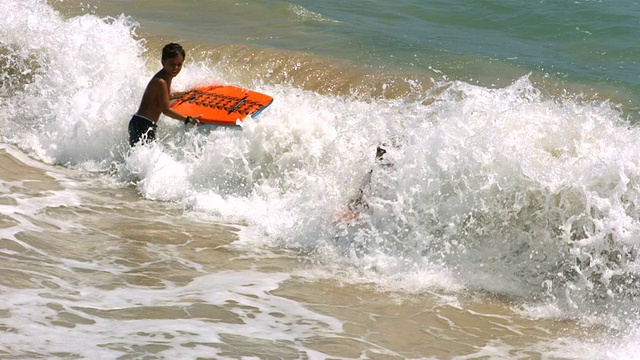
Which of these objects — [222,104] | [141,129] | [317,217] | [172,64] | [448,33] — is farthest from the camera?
[448,33]

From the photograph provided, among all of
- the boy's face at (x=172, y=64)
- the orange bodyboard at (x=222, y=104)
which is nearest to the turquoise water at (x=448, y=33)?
the orange bodyboard at (x=222, y=104)

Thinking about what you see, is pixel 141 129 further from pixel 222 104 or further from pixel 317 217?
pixel 317 217

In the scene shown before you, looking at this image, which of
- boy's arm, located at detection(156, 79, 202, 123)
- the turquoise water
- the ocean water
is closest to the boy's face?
boy's arm, located at detection(156, 79, 202, 123)

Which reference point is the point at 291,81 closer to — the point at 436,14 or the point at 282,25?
the point at 282,25

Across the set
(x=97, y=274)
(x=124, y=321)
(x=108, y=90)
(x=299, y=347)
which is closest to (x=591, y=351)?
(x=299, y=347)

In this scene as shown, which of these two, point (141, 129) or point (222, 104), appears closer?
point (141, 129)

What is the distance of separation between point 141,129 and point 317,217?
7.33 ft

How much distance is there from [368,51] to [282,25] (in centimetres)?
207

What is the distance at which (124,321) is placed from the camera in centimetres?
479

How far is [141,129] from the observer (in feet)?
26.6

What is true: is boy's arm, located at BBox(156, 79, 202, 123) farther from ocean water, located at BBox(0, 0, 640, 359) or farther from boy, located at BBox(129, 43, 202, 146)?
ocean water, located at BBox(0, 0, 640, 359)

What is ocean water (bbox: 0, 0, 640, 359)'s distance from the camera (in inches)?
195

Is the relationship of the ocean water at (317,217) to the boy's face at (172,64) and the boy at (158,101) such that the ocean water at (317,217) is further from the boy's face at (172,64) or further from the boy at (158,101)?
the boy's face at (172,64)

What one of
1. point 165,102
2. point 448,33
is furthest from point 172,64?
point 448,33
